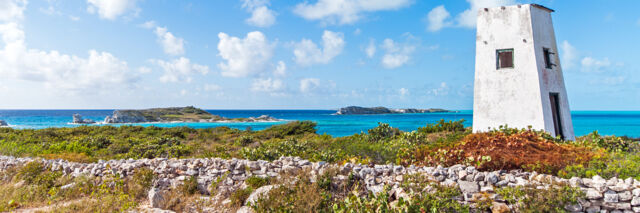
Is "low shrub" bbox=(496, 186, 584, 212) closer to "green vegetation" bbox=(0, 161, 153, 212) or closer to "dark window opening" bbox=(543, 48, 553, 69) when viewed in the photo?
"green vegetation" bbox=(0, 161, 153, 212)

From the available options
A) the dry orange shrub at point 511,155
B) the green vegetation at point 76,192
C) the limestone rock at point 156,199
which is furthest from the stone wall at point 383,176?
the limestone rock at point 156,199

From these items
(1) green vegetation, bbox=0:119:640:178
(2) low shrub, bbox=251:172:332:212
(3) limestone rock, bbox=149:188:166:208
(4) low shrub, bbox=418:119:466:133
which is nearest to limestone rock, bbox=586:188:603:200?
(1) green vegetation, bbox=0:119:640:178

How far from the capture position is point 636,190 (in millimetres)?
4762

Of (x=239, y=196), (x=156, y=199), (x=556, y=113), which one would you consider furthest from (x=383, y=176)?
(x=556, y=113)

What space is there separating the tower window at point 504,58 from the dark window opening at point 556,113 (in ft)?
6.56

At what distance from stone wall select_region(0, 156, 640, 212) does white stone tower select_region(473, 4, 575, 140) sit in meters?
5.96

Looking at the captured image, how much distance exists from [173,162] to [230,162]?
166cm

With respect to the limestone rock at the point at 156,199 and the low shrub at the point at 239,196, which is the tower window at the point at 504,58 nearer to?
the low shrub at the point at 239,196

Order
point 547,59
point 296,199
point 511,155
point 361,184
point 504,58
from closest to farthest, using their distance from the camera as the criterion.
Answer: point 296,199 < point 361,184 < point 511,155 < point 504,58 < point 547,59

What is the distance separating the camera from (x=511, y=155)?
7.03 meters

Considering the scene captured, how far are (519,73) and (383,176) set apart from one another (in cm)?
808

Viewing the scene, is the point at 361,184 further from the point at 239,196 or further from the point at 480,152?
the point at 480,152

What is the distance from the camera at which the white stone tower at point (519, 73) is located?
11.2 meters

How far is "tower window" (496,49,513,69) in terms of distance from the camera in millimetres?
11688
